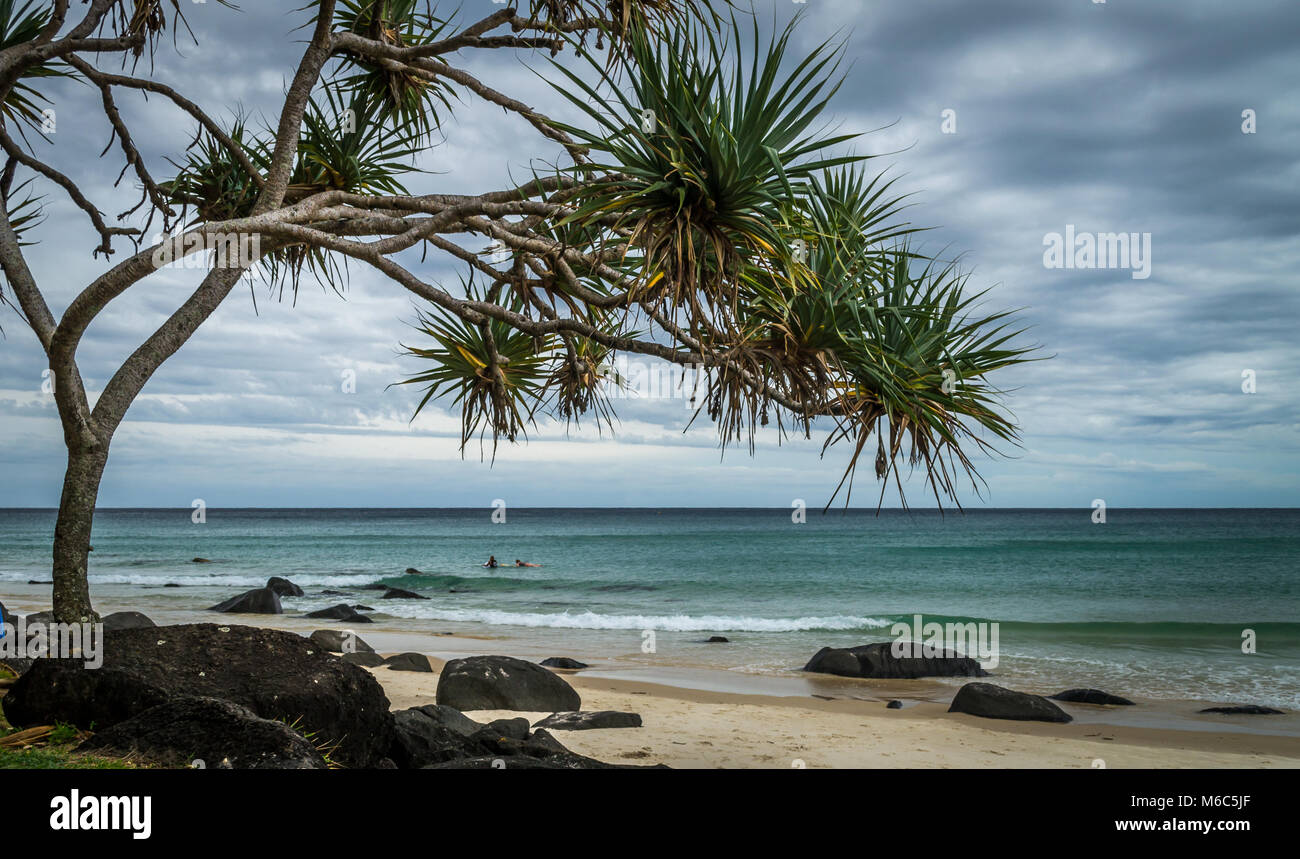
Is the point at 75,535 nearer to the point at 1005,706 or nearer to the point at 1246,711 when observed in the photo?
the point at 1005,706

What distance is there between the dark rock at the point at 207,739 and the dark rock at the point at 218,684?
344mm

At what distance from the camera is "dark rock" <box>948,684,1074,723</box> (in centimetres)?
869

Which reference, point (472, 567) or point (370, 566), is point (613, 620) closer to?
point (472, 567)

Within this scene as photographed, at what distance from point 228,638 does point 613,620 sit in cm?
1528

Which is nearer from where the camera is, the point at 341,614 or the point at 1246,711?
the point at 1246,711

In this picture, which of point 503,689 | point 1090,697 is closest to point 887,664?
point 1090,697

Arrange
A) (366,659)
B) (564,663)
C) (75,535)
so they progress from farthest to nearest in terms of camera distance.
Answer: (564,663), (366,659), (75,535)

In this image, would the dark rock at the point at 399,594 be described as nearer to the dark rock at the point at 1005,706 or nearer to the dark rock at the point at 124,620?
the dark rock at the point at 124,620

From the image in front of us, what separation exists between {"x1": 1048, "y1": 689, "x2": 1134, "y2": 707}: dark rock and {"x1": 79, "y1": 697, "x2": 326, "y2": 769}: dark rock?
9198mm

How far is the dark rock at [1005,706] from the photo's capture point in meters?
8.69

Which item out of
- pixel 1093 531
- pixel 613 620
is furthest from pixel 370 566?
pixel 1093 531

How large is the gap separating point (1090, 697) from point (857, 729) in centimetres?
359

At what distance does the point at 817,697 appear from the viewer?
33.1 feet

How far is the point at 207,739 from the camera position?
3256mm
